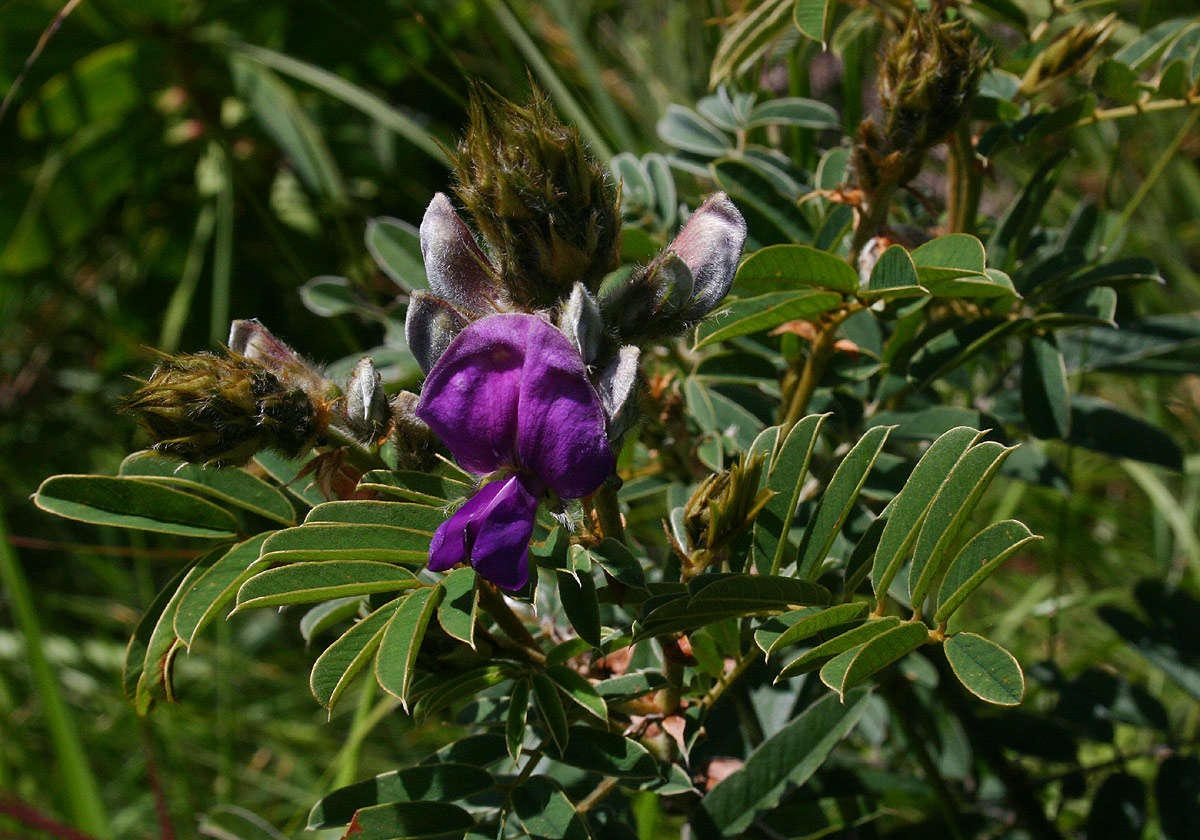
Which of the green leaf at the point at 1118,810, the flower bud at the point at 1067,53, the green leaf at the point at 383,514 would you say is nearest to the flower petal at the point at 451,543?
the green leaf at the point at 383,514

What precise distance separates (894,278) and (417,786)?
674 millimetres

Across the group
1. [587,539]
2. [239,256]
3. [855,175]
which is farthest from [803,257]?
[239,256]

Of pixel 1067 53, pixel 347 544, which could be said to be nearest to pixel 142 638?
pixel 347 544

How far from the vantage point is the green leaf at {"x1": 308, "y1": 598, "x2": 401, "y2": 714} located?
81 cm

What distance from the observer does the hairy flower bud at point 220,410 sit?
0.80m

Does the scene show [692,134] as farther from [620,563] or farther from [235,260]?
[235,260]

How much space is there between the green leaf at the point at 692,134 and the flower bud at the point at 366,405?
68cm

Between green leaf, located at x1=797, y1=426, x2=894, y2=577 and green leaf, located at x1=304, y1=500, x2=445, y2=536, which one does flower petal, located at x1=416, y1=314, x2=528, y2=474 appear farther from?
green leaf, located at x1=797, y1=426, x2=894, y2=577

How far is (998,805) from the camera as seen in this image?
1.51 metres

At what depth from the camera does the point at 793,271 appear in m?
1.01

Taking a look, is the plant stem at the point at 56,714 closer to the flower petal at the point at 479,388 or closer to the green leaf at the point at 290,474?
the green leaf at the point at 290,474

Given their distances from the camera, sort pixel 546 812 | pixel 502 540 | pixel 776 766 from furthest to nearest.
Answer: pixel 776 766
pixel 546 812
pixel 502 540

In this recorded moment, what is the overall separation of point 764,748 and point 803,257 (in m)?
0.51

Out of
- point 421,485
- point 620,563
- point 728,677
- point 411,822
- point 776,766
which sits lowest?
point 776,766
